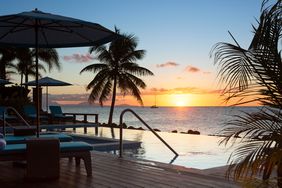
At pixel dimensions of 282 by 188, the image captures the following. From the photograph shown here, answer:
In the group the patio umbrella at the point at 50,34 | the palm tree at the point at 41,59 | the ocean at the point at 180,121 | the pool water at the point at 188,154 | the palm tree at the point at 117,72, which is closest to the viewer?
the patio umbrella at the point at 50,34

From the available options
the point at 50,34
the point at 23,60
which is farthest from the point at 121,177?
the point at 23,60

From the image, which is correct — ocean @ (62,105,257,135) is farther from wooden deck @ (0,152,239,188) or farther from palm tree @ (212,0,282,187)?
wooden deck @ (0,152,239,188)

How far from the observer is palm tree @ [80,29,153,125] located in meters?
22.2

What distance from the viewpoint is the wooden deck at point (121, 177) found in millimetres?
4840

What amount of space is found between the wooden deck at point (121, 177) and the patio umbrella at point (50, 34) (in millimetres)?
891

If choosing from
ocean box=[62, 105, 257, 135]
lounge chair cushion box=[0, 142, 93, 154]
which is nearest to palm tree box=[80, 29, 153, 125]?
ocean box=[62, 105, 257, 135]

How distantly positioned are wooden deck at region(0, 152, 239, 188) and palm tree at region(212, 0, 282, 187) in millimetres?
2014

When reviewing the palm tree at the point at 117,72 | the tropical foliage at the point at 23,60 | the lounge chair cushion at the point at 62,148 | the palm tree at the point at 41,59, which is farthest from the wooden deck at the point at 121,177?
the palm tree at the point at 41,59

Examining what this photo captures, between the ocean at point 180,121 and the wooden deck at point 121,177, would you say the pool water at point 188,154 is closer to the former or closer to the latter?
the ocean at point 180,121

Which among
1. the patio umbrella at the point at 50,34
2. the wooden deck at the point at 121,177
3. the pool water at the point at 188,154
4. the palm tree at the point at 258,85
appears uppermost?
the patio umbrella at the point at 50,34

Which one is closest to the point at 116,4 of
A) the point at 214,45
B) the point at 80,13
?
the point at 80,13

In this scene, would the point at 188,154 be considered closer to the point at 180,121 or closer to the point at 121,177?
the point at 121,177

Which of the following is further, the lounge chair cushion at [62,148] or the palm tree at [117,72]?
the palm tree at [117,72]

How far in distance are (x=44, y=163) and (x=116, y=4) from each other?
10.6 m
